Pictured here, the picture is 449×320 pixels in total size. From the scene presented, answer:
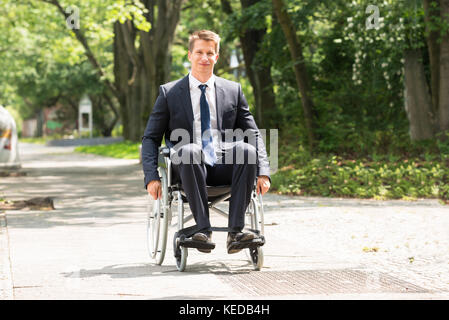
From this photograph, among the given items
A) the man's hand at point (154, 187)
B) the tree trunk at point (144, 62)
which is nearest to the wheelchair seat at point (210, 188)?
the man's hand at point (154, 187)

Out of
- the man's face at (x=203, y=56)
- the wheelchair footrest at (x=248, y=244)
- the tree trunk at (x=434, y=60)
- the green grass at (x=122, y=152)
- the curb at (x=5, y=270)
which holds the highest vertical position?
the tree trunk at (x=434, y=60)

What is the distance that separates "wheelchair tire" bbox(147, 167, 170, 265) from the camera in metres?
5.91

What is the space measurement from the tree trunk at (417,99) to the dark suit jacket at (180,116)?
931 cm

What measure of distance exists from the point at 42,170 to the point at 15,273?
43.7ft

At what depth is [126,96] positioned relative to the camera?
31.2 metres

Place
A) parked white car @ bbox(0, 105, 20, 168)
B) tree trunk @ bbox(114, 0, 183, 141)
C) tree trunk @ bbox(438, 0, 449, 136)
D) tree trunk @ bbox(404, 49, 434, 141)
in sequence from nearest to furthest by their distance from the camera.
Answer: tree trunk @ bbox(438, 0, 449, 136) → tree trunk @ bbox(404, 49, 434, 141) → parked white car @ bbox(0, 105, 20, 168) → tree trunk @ bbox(114, 0, 183, 141)

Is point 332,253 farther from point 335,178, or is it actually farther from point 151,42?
point 151,42

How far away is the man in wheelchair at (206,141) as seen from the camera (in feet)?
18.6

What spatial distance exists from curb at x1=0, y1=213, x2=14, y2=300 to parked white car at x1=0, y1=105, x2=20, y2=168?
Result: 904 cm

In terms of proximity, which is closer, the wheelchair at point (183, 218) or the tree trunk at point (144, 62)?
the wheelchair at point (183, 218)

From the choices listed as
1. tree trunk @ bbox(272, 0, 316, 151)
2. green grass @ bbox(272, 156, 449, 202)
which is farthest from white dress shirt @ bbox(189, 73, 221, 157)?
tree trunk @ bbox(272, 0, 316, 151)

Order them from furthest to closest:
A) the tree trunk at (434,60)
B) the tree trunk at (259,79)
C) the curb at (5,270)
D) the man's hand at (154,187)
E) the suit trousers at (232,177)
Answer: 1. the tree trunk at (259,79)
2. the tree trunk at (434,60)
3. the man's hand at (154,187)
4. the suit trousers at (232,177)
5. the curb at (5,270)

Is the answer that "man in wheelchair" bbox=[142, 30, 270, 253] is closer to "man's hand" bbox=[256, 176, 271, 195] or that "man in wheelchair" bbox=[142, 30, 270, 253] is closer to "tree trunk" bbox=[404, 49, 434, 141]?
"man's hand" bbox=[256, 176, 271, 195]

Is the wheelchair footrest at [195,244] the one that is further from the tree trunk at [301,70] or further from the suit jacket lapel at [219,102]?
the tree trunk at [301,70]
